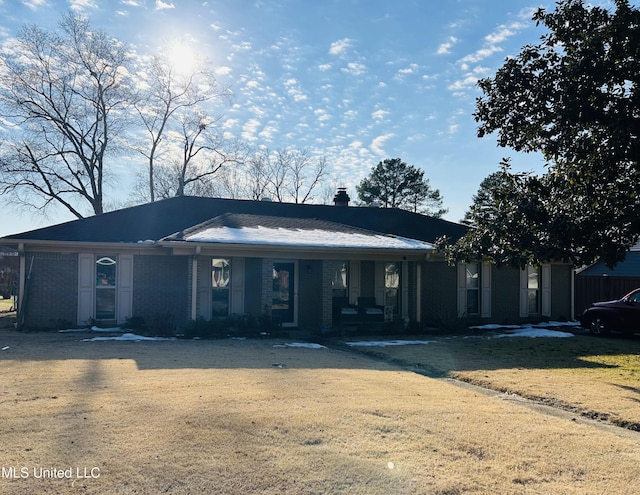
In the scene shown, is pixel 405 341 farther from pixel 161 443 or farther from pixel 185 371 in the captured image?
pixel 161 443

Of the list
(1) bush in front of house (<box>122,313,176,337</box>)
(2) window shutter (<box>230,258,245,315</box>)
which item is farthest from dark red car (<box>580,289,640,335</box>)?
(1) bush in front of house (<box>122,313,176,337</box>)

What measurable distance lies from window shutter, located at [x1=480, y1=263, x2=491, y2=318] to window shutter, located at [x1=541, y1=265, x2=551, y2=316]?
253cm

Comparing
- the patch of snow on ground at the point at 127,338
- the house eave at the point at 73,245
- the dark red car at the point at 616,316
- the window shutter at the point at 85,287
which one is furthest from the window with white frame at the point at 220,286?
the dark red car at the point at 616,316

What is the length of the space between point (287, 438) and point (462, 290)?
1400 centimetres

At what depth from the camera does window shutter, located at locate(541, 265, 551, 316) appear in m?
19.4

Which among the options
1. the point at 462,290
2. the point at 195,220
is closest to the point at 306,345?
the point at 462,290

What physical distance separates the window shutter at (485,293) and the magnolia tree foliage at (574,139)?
6.89 m

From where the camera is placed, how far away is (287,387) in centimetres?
727

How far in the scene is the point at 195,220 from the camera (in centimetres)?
1847

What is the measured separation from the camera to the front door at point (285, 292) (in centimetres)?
1594

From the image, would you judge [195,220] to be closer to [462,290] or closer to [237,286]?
[237,286]

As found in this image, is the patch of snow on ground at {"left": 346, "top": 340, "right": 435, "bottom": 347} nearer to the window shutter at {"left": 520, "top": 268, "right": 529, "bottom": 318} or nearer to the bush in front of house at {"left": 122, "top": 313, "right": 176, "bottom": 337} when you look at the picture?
the bush in front of house at {"left": 122, "top": 313, "right": 176, "bottom": 337}

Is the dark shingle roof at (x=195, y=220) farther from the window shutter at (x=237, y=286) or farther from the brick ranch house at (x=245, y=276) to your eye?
the window shutter at (x=237, y=286)

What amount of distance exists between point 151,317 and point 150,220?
4.05 meters
